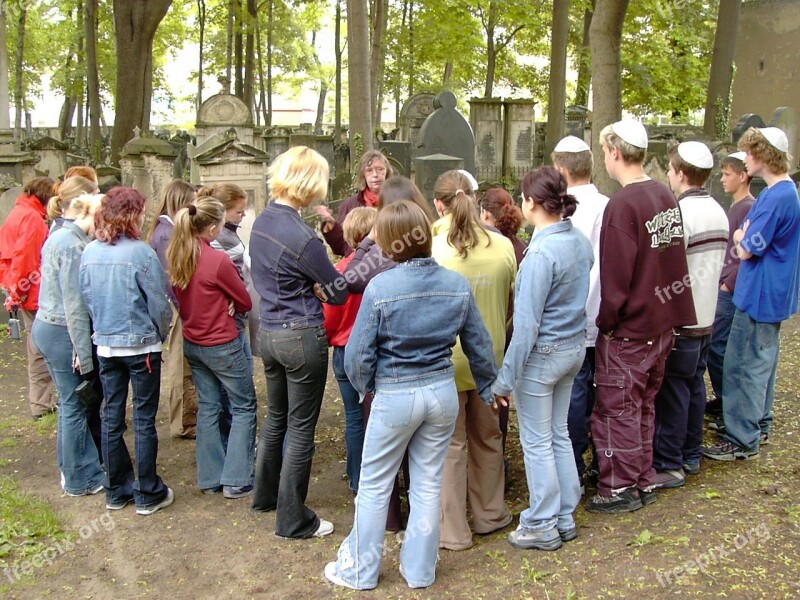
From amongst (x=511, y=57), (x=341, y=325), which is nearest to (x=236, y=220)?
(x=341, y=325)

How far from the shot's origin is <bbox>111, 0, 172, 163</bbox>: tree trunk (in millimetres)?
15906

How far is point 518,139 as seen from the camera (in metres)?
20.8

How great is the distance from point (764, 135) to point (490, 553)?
305cm

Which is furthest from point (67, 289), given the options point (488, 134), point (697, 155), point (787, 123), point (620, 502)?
point (488, 134)

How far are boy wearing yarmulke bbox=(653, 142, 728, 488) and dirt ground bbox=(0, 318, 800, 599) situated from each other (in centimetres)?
27

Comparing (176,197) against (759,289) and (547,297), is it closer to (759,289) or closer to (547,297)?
(547,297)

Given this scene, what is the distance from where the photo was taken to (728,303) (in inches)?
216

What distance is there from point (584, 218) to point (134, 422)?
2841 mm

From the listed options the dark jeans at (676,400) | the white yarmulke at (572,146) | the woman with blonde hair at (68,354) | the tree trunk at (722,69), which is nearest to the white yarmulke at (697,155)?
the white yarmulke at (572,146)

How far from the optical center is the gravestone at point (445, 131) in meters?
12.8

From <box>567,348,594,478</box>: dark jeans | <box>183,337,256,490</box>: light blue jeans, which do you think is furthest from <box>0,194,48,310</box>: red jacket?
<box>567,348,594,478</box>: dark jeans

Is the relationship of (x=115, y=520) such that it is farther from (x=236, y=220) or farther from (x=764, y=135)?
(x=764, y=135)

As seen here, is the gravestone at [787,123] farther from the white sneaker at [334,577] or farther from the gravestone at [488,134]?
the white sneaker at [334,577]

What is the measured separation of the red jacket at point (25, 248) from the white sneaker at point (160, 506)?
2.30 metres
